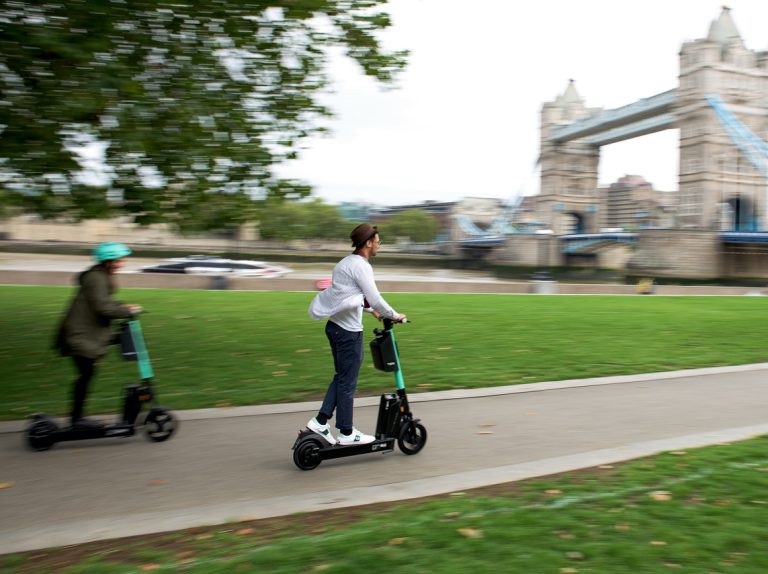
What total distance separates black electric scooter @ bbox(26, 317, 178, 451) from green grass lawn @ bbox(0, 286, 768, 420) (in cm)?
122

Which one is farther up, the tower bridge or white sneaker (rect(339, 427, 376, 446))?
the tower bridge

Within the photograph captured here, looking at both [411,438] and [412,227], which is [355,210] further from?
[411,438]

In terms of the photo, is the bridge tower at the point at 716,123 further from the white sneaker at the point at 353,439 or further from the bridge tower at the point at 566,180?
the white sneaker at the point at 353,439

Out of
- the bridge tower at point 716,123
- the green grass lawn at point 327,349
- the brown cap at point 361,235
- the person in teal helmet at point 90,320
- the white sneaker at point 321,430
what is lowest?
the green grass lawn at point 327,349

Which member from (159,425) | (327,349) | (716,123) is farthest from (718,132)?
(159,425)

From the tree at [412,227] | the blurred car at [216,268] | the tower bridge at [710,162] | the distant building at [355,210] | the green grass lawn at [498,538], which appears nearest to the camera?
the green grass lawn at [498,538]

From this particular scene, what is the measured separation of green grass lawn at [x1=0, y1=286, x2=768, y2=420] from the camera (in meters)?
7.32

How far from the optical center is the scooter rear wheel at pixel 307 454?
4.64 m

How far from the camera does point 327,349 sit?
955cm

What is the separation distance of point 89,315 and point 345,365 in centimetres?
188

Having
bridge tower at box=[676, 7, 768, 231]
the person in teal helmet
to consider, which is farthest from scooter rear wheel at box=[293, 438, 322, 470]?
bridge tower at box=[676, 7, 768, 231]

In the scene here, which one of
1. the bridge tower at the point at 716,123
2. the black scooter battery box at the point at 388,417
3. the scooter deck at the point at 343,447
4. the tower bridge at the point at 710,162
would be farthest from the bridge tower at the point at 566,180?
the scooter deck at the point at 343,447

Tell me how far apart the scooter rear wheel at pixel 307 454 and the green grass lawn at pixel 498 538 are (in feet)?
2.60

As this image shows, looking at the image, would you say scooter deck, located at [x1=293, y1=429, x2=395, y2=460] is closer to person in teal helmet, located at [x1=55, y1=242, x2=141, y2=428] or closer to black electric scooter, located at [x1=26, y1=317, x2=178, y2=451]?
black electric scooter, located at [x1=26, y1=317, x2=178, y2=451]
